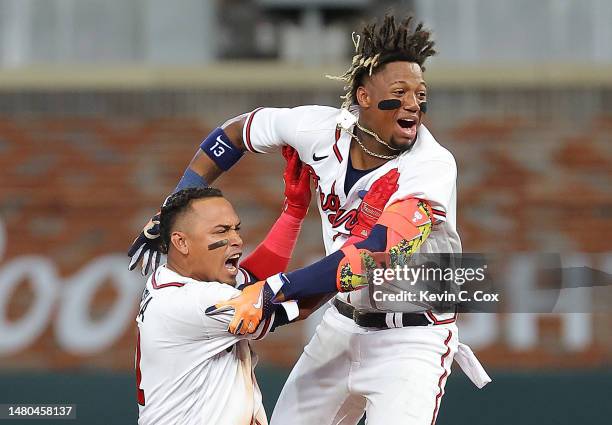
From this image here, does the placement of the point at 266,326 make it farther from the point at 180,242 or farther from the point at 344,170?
the point at 344,170

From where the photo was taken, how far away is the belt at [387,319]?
14.2 feet

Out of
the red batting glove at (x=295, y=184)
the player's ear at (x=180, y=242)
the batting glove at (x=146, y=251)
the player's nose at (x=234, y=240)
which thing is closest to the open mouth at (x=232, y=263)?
the player's nose at (x=234, y=240)

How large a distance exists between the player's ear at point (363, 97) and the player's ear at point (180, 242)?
0.91m

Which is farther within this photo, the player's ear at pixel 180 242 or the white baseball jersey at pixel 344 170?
the white baseball jersey at pixel 344 170

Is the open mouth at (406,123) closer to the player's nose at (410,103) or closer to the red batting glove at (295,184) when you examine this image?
the player's nose at (410,103)

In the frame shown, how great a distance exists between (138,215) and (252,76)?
133 cm

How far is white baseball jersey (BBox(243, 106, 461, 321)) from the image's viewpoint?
418cm

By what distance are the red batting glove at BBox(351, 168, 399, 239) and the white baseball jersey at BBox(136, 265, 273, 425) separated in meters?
0.62

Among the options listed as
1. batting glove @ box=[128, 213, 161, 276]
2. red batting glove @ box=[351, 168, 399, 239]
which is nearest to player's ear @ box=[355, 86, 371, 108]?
red batting glove @ box=[351, 168, 399, 239]

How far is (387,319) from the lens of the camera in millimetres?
4359

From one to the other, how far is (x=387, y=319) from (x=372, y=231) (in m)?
0.45

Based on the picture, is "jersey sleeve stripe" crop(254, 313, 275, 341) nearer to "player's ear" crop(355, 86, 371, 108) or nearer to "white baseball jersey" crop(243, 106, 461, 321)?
"white baseball jersey" crop(243, 106, 461, 321)

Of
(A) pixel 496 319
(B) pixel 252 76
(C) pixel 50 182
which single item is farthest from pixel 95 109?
(A) pixel 496 319

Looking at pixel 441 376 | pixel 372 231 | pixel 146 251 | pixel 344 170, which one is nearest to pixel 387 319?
pixel 441 376
